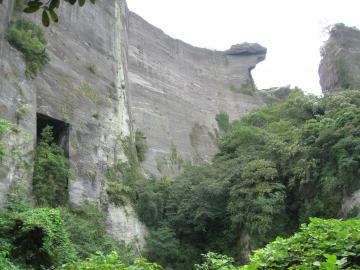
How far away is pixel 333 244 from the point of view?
4.59m

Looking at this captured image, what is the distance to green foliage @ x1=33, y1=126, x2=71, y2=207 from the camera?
538 inches

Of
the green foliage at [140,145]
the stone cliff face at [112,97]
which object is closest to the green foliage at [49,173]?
the stone cliff face at [112,97]

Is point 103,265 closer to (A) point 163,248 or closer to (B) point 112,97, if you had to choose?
(A) point 163,248

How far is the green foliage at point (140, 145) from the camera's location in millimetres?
22250

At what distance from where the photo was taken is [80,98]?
17.7 metres

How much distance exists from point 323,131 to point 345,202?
2.58 m

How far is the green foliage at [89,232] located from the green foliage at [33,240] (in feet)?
2.92

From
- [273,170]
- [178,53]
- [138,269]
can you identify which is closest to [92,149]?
[273,170]

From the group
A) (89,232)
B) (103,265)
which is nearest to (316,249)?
(103,265)

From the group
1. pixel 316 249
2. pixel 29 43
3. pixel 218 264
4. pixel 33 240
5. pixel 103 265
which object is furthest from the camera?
pixel 29 43

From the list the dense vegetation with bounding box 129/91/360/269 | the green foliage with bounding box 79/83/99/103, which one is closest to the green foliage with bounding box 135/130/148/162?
the dense vegetation with bounding box 129/91/360/269

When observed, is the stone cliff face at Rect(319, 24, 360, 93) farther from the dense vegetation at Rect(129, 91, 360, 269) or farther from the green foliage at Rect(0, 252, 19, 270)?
the green foliage at Rect(0, 252, 19, 270)

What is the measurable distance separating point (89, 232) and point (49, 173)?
7.56ft

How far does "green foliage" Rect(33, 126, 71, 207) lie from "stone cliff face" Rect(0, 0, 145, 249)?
418 mm
